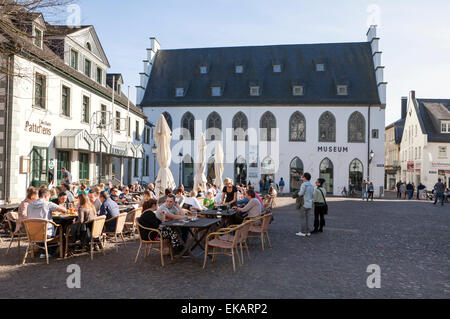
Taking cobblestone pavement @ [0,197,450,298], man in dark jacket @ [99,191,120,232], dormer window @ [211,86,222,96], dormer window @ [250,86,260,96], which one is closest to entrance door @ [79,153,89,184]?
cobblestone pavement @ [0,197,450,298]

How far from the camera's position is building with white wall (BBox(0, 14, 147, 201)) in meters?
14.5

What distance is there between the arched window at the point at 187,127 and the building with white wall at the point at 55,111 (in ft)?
32.3

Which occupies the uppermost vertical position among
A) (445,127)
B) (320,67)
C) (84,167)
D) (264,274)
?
(320,67)

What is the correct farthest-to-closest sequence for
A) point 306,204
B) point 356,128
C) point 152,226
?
point 356,128 → point 306,204 → point 152,226

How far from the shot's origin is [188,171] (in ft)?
121

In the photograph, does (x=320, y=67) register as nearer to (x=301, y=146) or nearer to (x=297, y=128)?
(x=297, y=128)

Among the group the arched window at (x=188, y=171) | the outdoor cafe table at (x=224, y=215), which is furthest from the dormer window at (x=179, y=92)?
the outdoor cafe table at (x=224, y=215)

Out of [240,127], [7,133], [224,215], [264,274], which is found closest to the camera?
[264,274]

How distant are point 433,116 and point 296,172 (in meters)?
20.3

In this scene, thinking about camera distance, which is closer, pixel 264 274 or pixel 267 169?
pixel 264 274

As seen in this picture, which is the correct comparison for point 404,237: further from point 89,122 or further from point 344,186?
point 344,186

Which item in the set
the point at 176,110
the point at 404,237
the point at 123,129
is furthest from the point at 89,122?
the point at 404,237

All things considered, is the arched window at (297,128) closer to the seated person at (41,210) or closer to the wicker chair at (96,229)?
the wicker chair at (96,229)

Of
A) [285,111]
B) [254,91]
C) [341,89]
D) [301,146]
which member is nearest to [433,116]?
[341,89]
